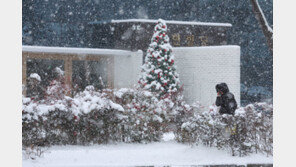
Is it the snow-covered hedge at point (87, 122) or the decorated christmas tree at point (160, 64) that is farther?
the decorated christmas tree at point (160, 64)

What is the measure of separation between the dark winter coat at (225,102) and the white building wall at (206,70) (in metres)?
5.72

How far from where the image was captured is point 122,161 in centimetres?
749

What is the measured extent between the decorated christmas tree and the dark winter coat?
20.2 ft

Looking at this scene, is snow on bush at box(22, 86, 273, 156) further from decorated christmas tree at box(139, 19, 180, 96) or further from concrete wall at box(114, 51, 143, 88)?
concrete wall at box(114, 51, 143, 88)

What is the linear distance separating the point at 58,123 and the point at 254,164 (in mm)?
3812

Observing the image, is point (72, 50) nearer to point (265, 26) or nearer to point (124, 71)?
point (124, 71)

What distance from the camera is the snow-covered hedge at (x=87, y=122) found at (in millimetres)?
8445

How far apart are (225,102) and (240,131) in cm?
Result: 118

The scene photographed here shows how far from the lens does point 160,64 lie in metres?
15.6

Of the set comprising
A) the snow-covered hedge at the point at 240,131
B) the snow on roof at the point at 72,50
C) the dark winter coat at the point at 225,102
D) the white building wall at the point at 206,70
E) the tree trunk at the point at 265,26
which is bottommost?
the snow-covered hedge at the point at 240,131

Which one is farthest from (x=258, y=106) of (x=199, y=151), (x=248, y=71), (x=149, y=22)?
(x=248, y=71)

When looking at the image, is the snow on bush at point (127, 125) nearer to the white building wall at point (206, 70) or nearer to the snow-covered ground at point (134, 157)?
the snow-covered ground at point (134, 157)

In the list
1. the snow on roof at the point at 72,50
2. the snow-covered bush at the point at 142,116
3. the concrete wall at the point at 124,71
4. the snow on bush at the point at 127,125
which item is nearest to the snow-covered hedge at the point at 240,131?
the snow on bush at the point at 127,125

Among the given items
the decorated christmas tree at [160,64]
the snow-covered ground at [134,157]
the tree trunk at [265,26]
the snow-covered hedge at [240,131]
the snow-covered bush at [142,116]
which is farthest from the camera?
the decorated christmas tree at [160,64]
